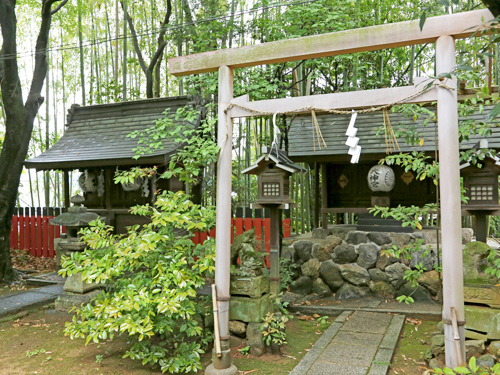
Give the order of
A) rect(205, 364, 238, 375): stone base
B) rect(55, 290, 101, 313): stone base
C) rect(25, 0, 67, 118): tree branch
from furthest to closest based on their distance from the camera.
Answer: rect(25, 0, 67, 118): tree branch → rect(55, 290, 101, 313): stone base → rect(205, 364, 238, 375): stone base

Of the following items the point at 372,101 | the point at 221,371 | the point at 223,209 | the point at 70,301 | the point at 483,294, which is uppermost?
the point at 372,101

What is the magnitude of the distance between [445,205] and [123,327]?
3.04 metres

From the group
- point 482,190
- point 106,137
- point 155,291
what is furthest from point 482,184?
point 106,137

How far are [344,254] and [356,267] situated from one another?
0.96ft

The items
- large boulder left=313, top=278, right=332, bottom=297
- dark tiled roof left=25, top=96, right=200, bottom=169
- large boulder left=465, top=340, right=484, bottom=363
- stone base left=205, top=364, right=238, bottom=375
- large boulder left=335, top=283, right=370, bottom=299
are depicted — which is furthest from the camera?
dark tiled roof left=25, top=96, right=200, bottom=169

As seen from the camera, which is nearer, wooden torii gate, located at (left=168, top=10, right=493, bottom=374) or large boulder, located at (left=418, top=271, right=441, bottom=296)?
wooden torii gate, located at (left=168, top=10, right=493, bottom=374)

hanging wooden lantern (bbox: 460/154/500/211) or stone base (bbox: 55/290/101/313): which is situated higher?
hanging wooden lantern (bbox: 460/154/500/211)

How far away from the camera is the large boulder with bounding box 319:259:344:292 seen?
6.83 m

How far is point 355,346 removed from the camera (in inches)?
175

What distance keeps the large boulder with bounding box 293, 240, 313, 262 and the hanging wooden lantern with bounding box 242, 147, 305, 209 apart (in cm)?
140

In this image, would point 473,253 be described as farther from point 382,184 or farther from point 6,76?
point 6,76

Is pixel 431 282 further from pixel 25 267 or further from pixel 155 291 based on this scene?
pixel 25 267

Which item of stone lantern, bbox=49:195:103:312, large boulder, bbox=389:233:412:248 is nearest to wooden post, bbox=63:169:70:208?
stone lantern, bbox=49:195:103:312

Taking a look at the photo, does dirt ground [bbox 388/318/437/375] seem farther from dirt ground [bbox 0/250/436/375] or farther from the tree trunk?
the tree trunk
